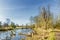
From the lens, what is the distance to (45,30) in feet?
6.70

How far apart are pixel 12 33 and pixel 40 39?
54 cm

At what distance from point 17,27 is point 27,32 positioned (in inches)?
8.3

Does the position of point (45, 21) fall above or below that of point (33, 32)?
above

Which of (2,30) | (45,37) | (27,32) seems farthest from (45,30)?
(2,30)

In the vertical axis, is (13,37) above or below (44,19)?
below

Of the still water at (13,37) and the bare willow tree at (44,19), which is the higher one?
the bare willow tree at (44,19)

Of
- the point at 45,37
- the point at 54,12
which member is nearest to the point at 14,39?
the point at 45,37

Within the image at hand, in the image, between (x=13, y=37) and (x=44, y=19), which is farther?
(x=13, y=37)

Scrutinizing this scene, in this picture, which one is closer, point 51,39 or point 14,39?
point 51,39

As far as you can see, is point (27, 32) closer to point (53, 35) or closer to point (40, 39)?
point (40, 39)

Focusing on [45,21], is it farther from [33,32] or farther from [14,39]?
[14,39]

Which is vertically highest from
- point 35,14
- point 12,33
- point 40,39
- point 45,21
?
point 35,14

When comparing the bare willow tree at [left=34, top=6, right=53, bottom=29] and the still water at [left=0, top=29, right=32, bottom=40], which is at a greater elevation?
the bare willow tree at [left=34, top=6, right=53, bottom=29]

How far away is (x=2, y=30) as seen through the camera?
2.05 m
